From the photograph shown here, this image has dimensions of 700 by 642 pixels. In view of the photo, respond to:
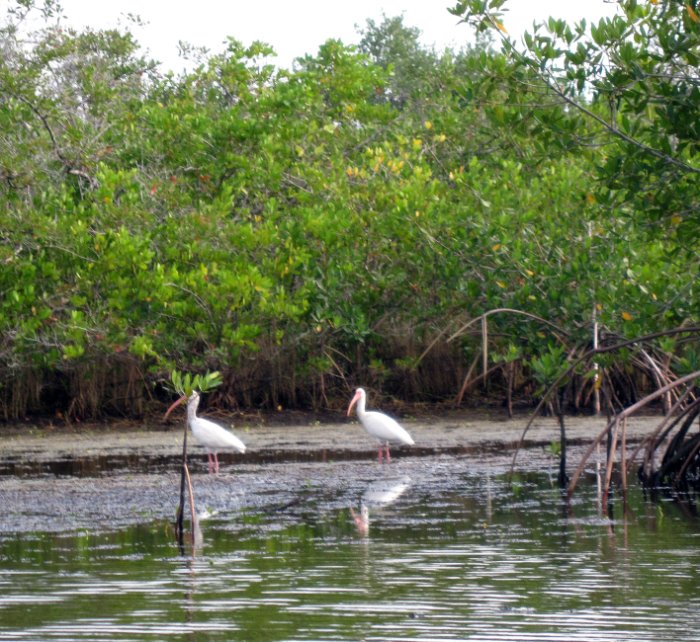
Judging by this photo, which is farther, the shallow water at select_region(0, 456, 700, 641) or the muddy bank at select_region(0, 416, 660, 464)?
the muddy bank at select_region(0, 416, 660, 464)

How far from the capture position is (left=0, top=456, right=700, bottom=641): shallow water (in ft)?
19.6

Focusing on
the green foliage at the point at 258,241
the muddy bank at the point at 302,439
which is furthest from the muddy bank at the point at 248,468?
the green foliage at the point at 258,241

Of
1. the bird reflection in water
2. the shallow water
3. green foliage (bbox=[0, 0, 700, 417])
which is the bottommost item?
the shallow water

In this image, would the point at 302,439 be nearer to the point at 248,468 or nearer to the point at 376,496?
the point at 248,468

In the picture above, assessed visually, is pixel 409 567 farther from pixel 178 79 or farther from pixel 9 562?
pixel 178 79

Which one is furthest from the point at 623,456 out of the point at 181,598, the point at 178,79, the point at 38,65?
the point at 178,79

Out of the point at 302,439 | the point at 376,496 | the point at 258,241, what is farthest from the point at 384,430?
the point at 258,241

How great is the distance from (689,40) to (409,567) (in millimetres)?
3877

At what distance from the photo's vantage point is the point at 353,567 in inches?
293

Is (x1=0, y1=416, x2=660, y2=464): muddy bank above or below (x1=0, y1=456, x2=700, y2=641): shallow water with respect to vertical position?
above

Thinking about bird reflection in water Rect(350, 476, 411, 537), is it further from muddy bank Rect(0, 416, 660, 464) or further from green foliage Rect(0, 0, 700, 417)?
green foliage Rect(0, 0, 700, 417)

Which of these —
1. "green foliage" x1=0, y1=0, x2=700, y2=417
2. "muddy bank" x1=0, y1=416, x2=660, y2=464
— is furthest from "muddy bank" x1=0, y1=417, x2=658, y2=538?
"green foliage" x1=0, y1=0, x2=700, y2=417

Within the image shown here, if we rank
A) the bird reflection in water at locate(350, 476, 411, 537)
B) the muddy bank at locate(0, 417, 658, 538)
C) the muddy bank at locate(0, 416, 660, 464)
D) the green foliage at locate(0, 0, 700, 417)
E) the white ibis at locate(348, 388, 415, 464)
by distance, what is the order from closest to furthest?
the bird reflection in water at locate(350, 476, 411, 537), the muddy bank at locate(0, 417, 658, 538), the white ibis at locate(348, 388, 415, 464), the muddy bank at locate(0, 416, 660, 464), the green foliage at locate(0, 0, 700, 417)

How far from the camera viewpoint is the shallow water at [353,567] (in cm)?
598
